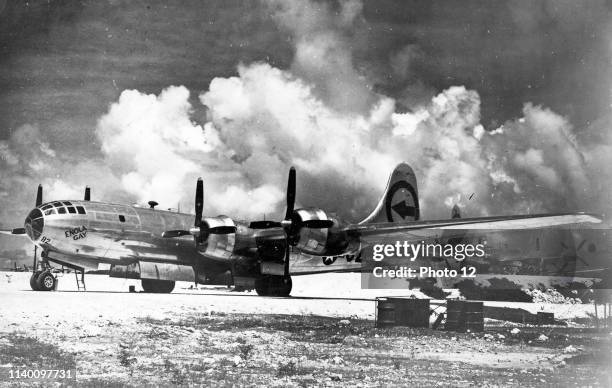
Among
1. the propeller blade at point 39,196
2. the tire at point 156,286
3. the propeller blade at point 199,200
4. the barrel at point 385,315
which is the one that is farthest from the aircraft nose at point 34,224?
the barrel at point 385,315

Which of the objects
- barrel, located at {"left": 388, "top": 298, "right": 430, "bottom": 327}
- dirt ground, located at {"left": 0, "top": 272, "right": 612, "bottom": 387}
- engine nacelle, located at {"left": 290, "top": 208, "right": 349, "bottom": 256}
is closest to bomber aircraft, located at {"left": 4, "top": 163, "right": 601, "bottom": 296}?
engine nacelle, located at {"left": 290, "top": 208, "right": 349, "bottom": 256}

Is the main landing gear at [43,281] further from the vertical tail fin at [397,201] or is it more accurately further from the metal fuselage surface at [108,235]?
the vertical tail fin at [397,201]

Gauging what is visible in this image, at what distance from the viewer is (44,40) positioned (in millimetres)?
14117

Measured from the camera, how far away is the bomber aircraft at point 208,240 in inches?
628

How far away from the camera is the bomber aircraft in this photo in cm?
1596

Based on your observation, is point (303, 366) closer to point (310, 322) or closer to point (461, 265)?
point (310, 322)

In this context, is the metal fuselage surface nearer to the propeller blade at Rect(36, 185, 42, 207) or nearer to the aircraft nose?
the aircraft nose

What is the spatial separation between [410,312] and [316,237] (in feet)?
11.3

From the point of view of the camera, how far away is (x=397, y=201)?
838 inches

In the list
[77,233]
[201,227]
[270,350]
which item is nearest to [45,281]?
[77,233]

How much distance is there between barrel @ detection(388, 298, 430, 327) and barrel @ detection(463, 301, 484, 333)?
3.05ft

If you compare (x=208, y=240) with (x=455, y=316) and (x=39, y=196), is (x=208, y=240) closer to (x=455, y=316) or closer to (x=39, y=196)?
(x=39, y=196)

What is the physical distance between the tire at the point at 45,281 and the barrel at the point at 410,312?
1207 cm

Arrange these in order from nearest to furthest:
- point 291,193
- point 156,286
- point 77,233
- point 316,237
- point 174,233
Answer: point 316,237, point 291,193, point 77,233, point 174,233, point 156,286
